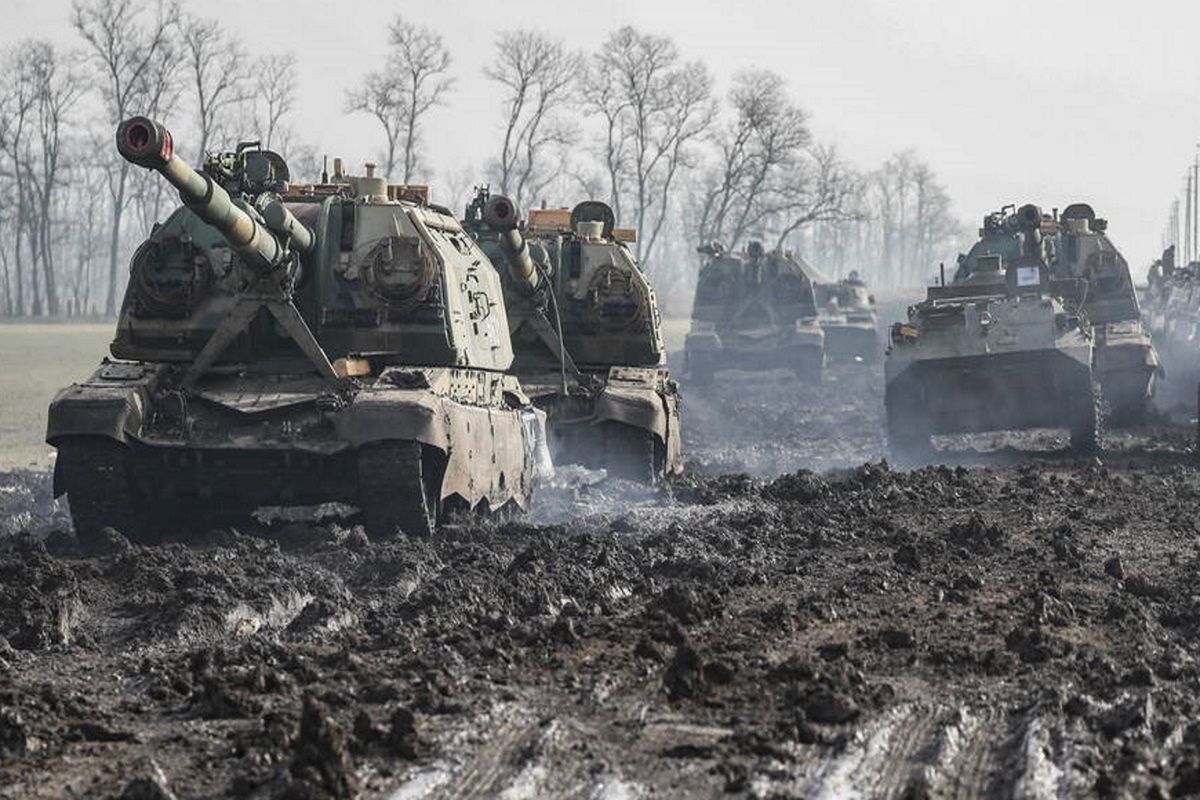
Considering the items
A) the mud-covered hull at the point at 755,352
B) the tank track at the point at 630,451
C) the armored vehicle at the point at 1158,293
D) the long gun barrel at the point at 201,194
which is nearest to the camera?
the long gun barrel at the point at 201,194

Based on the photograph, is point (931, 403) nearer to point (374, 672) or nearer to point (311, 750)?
point (374, 672)

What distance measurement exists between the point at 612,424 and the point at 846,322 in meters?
25.0

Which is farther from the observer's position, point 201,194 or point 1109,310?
point 1109,310

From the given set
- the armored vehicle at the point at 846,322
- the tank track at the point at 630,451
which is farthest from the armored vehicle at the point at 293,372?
the armored vehicle at the point at 846,322

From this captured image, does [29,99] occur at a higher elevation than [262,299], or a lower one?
higher

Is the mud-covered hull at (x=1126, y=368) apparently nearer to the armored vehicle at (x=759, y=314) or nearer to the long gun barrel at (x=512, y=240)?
the long gun barrel at (x=512, y=240)

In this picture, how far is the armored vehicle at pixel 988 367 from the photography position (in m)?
20.7

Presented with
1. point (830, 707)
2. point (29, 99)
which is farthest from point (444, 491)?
point (29, 99)

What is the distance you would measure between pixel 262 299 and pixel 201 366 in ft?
2.07

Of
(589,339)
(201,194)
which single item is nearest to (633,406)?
(589,339)

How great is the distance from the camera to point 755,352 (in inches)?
1443

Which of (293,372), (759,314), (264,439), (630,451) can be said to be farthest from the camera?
(759,314)

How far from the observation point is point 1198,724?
23.3ft

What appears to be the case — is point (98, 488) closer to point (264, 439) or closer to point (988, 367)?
point (264, 439)
